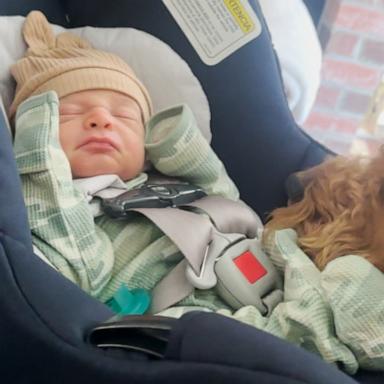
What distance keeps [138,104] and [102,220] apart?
0.24 m

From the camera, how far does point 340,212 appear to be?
0.96 m

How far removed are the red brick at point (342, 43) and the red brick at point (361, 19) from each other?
0.08ft

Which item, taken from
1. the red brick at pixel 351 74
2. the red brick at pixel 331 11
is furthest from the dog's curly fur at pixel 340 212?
the red brick at pixel 351 74

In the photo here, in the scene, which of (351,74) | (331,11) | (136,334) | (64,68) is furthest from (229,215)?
(351,74)

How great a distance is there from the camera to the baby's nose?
1.03m

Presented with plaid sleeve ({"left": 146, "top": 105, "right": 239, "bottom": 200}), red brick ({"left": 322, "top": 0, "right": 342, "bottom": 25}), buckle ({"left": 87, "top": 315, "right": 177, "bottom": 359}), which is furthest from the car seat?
red brick ({"left": 322, "top": 0, "right": 342, "bottom": 25})

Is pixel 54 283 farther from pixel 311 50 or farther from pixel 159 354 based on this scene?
pixel 311 50

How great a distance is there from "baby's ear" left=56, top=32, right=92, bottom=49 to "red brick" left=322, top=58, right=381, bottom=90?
42.8 inches

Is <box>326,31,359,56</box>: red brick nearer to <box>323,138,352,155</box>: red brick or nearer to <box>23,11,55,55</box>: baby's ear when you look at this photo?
<box>323,138,352,155</box>: red brick

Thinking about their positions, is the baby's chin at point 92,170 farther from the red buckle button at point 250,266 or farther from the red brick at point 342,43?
the red brick at point 342,43

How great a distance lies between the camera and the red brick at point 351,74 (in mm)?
2107

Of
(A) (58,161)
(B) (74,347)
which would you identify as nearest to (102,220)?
(A) (58,161)

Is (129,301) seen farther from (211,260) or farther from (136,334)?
(136,334)

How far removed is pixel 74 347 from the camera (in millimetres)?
631
